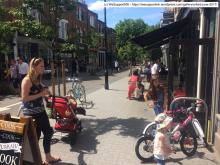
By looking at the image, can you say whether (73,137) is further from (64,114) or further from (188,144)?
(188,144)

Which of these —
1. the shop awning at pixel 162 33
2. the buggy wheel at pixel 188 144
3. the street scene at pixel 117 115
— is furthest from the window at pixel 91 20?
the buggy wheel at pixel 188 144

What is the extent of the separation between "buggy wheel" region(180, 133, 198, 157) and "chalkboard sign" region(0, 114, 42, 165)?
298 centimetres

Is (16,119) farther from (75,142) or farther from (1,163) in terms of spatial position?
(75,142)

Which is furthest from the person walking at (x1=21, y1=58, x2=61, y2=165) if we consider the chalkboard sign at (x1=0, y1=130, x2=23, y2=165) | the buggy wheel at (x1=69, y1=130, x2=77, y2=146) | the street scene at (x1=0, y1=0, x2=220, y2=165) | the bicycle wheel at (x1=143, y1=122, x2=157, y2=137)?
the bicycle wheel at (x1=143, y1=122, x2=157, y2=137)

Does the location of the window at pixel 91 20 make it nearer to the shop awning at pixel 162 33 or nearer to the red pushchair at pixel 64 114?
the shop awning at pixel 162 33

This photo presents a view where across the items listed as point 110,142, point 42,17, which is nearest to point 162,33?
point 42,17

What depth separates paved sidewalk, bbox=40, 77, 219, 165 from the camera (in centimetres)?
673

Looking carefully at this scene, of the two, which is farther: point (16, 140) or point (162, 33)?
point (162, 33)

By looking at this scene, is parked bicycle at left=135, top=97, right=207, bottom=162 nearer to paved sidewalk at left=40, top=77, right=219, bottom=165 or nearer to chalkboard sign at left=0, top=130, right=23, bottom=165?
paved sidewalk at left=40, top=77, right=219, bottom=165

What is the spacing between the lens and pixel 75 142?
25.8 feet

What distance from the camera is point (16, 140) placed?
206 inches

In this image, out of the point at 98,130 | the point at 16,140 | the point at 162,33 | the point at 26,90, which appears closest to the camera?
the point at 16,140

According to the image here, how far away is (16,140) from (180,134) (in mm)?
3423

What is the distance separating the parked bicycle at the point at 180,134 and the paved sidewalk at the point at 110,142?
0.17 m
